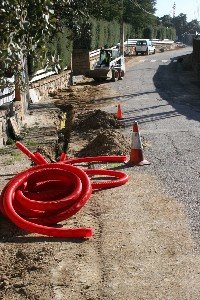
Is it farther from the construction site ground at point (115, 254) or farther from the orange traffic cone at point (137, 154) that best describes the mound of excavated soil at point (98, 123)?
the construction site ground at point (115, 254)

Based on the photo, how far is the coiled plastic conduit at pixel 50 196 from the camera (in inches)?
231

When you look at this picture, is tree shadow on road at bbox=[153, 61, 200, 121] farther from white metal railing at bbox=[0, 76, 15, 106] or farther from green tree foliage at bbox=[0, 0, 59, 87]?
green tree foliage at bbox=[0, 0, 59, 87]

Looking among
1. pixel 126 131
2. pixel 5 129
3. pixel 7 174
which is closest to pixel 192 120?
pixel 126 131

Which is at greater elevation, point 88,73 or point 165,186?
point 88,73

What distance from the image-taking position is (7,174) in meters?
8.64

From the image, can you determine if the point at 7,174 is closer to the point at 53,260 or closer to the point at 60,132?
the point at 53,260

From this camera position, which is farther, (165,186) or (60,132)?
(60,132)

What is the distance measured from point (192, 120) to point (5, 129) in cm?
593

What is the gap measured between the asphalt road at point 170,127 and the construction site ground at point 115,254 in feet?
0.94

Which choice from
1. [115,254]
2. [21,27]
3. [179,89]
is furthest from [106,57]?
[21,27]

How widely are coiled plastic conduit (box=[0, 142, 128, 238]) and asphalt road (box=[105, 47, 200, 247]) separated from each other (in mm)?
1143

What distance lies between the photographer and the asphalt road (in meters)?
7.61

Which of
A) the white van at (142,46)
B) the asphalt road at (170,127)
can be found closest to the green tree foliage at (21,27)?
the asphalt road at (170,127)

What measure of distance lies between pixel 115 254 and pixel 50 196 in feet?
7.02
